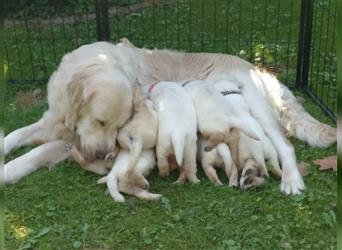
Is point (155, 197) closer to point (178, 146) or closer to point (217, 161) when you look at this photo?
point (178, 146)

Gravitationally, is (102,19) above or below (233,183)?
above

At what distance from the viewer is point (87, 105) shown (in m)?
3.12

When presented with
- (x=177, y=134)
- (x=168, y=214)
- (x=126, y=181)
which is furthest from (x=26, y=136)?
(x=168, y=214)

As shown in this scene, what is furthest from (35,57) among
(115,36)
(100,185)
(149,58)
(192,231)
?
(192,231)

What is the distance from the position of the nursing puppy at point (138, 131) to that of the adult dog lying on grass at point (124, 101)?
0.19 ft

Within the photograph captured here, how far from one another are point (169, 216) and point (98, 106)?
2.61 feet

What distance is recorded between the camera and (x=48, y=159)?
3451mm

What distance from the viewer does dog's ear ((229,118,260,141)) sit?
9.82 ft

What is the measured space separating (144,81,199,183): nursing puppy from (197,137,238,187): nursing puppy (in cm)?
9

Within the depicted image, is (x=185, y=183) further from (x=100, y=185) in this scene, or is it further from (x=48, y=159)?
(x=48, y=159)

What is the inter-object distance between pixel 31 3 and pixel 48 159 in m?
3.47

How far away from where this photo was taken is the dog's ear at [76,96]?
10.2 feet

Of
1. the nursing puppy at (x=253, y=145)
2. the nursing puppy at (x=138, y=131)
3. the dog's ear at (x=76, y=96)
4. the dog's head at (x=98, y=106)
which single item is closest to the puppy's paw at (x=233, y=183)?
the nursing puppy at (x=253, y=145)

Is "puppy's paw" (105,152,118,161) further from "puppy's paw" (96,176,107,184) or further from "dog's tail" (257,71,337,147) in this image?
"dog's tail" (257,71,337,147)
